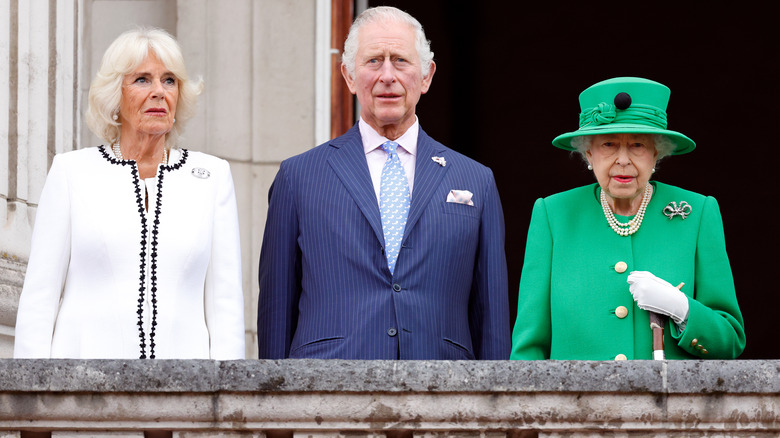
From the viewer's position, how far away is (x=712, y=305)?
4137 millimetres

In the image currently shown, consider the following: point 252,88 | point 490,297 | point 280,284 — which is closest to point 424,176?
point 490,297

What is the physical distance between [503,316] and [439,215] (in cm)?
35

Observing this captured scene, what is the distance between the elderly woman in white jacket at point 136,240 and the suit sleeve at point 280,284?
0.72 ft

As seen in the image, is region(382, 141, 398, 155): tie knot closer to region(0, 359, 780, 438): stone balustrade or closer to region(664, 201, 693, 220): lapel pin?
region(664, 201, 693, 220): lapel pin

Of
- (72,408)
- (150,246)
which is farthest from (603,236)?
(72,408)

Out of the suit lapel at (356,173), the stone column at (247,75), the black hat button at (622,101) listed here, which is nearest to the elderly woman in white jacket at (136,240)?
the suit lapel at (356,173)

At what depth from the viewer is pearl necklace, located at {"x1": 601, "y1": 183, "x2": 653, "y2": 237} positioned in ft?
14.0

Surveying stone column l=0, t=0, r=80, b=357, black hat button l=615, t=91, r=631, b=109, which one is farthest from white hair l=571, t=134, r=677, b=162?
stone column l=0, t=0, r=80, b=357

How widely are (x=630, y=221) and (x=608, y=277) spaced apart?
18 cm

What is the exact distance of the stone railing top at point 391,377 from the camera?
11.1 feet

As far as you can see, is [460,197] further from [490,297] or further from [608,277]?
[608,277]

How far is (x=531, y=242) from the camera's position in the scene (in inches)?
170

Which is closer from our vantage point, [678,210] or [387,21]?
[678,210]

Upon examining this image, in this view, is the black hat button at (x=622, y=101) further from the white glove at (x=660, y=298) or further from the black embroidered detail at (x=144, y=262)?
the black embroidered detail at (x=144, y=262)
